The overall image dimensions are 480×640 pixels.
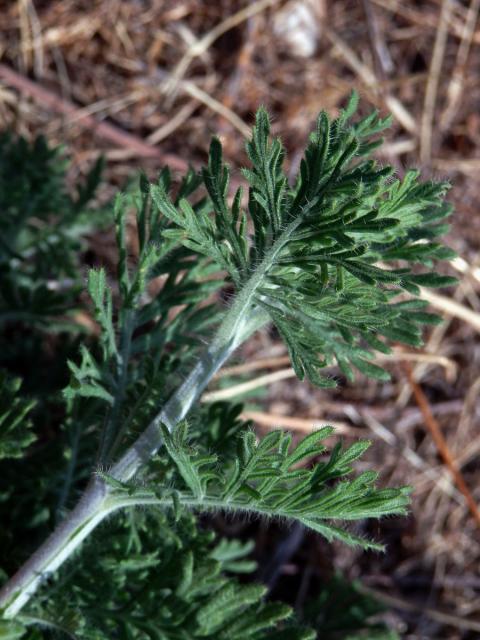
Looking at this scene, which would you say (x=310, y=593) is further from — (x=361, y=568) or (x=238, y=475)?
(x=238, y=475)

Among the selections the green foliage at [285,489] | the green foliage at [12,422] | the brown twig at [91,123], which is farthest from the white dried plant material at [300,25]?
the green foliage at [285,489]

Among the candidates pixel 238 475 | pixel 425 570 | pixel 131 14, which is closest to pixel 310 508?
pixel 238 475

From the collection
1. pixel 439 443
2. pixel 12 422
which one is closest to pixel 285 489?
A: pixel 12 422

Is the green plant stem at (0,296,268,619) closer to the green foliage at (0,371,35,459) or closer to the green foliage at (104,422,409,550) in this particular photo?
the green foliage at (104,422,409,550)

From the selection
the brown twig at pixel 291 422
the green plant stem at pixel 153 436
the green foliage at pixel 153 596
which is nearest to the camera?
the green plant stem at pixel 153 436

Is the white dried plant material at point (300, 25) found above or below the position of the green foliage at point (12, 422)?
above

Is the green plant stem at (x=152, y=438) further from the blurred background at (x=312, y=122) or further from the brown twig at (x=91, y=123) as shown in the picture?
the brown twig at (x=91, y=123)
